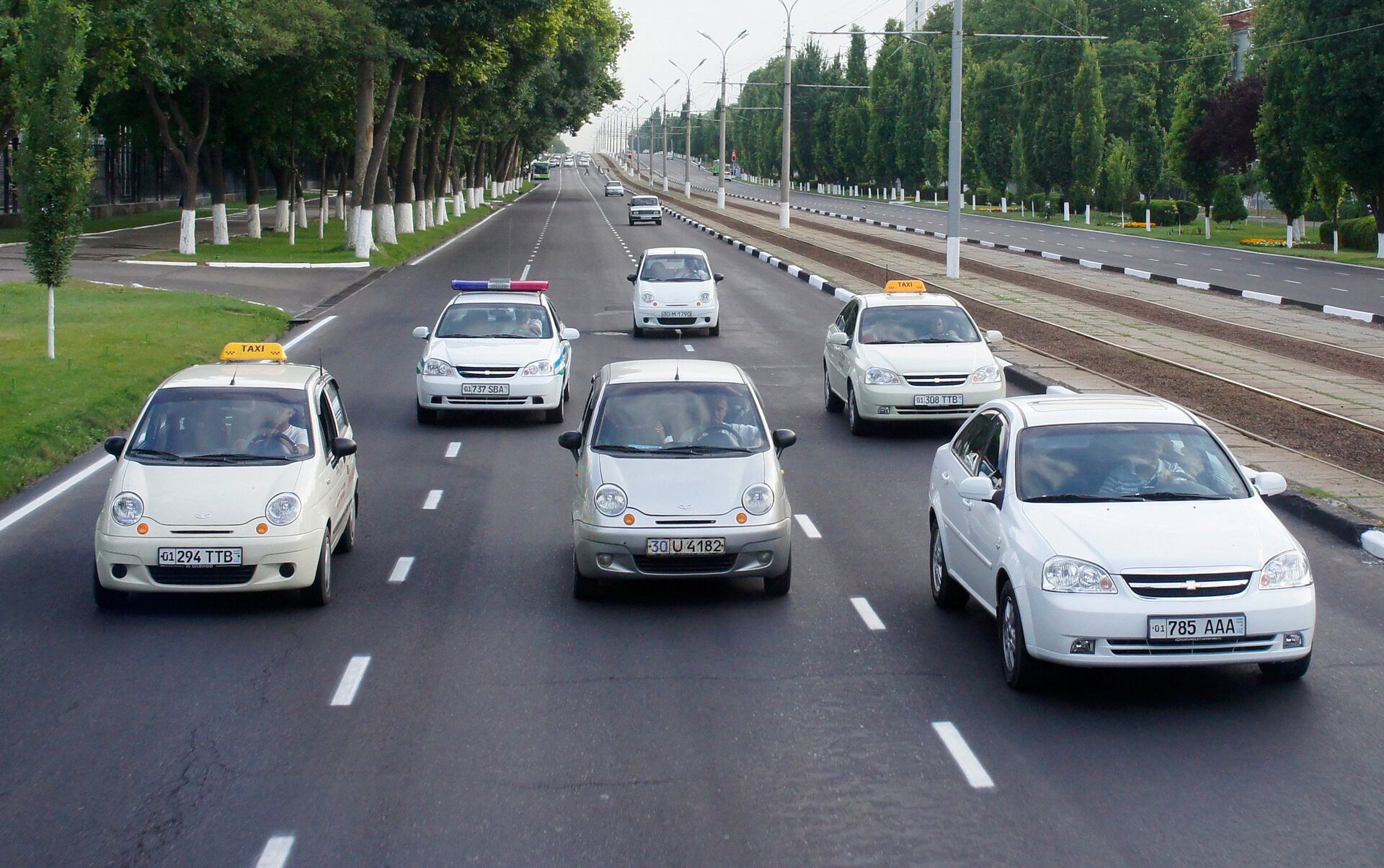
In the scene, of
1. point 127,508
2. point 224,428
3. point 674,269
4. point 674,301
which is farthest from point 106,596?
point 674,269

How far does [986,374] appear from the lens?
663 inches

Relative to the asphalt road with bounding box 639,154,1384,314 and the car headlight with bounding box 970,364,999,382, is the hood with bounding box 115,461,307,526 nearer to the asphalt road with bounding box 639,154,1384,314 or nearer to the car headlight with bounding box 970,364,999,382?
the car headlight with bounding box 970,364,999,382

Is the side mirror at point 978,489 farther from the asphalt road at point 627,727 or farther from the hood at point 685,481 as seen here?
the hood at point 685,481

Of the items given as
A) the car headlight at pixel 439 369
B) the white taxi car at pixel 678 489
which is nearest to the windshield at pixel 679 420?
the white taxi car at pixel 678 489

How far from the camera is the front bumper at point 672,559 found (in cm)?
962

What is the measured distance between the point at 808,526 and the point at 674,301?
1513cm

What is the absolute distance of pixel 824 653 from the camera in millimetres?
8766

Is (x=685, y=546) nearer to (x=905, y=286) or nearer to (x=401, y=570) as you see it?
(x=401, y=570)

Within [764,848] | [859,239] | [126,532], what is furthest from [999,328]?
[859,239]

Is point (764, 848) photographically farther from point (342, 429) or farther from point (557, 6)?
point (557, 6)

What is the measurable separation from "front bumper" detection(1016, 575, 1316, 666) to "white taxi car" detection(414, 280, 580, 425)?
Result: 10758mm

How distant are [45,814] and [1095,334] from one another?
22731 mm

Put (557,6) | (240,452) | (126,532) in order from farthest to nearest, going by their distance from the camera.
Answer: (557,6), (240,452), (126,532)

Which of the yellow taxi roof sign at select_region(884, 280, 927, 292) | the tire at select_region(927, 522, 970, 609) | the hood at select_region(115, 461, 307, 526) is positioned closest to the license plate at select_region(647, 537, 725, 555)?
the tire at select_region(927, 522, 970, 609)
